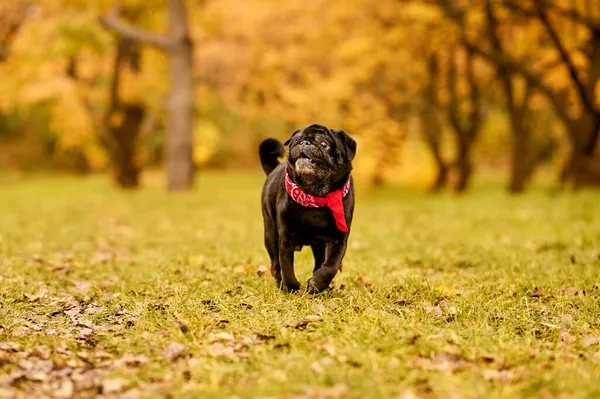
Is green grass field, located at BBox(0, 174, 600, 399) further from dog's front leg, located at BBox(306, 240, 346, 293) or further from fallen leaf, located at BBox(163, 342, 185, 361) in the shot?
dog's front leg, located at BBox(306, 240, 346, 293)

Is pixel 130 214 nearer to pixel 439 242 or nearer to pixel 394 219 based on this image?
pixel 394 219

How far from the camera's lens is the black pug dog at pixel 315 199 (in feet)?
16.1

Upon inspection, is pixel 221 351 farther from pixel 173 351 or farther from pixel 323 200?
pixel 323 200

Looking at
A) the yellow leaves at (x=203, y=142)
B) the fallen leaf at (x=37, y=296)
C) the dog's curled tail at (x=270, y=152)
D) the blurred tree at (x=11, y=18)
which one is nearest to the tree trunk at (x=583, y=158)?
the yellow leaves at (x=203, y=142)

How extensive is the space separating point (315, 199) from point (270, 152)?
1252 millimetres

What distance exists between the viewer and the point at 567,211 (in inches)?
509

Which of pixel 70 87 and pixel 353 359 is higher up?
pixel 70 87

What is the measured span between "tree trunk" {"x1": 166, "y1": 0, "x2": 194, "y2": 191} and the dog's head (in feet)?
47.9

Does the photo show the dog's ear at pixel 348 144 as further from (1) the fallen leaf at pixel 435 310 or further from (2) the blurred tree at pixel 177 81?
(2) the blurred tree at pixel 177 81

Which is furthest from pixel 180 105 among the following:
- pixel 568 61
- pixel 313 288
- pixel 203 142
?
pixel 313 288

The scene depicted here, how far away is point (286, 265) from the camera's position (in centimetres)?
543

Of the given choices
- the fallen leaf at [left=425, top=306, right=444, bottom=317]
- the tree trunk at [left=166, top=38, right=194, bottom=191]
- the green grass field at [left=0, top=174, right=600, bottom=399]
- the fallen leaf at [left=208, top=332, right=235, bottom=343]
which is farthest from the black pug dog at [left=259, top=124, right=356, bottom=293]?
the tree trunk at [left=166, top=38, right=194, bottom=191]

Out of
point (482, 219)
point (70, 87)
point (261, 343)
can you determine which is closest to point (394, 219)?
point (482, 219)

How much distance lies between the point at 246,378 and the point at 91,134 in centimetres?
2026
